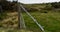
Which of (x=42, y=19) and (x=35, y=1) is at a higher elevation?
(x=35, y=1)

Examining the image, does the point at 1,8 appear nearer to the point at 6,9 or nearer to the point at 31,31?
the point at 6,9

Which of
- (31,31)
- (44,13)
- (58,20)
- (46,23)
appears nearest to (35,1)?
(31,31)

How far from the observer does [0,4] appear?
12.6m

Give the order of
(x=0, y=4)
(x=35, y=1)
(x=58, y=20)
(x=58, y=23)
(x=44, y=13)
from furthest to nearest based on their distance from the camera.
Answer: (x=0, y=4), (x=44, y=13), (x=58, y=20), (x=58, y=23), (x=35, y=1)

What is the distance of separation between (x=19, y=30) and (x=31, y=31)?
1.56 feet

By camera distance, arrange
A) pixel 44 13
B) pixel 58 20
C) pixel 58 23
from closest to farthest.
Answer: pixel 58 23 → pixel 58 20 → pixel 44 13

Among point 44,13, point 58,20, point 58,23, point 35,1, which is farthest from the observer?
point 44,13

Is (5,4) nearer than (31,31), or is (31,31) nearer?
(31,31)

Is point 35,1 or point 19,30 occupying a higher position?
point 35,1

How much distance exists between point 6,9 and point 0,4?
21.0 inches

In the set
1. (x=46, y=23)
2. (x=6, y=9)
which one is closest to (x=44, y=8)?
(x=6, y=9)

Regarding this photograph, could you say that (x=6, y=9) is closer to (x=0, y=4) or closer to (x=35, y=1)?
(x=0, y=4)

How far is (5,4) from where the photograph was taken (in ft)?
41.7

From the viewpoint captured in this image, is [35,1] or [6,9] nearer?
[35,1]
